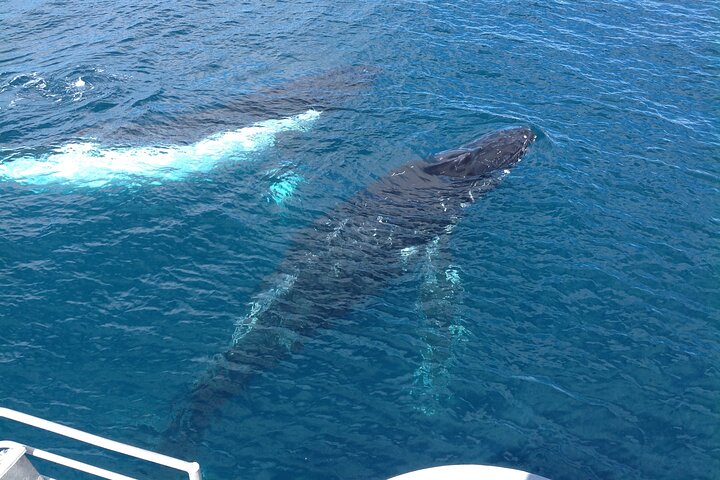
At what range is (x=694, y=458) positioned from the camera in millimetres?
16172

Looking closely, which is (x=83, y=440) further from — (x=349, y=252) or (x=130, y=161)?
(x=130, y=161)

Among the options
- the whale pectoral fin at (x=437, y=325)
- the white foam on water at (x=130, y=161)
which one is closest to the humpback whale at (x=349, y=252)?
the whale pectoral fin at (x=437, y=325)

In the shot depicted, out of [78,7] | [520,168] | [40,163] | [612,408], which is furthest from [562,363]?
[78,7]

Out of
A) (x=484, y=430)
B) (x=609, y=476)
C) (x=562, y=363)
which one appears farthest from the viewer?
(x=562, y=363)

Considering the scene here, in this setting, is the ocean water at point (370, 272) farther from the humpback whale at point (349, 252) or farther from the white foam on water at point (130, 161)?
the humpback whale at point (349, 252)

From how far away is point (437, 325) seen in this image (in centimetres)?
1978

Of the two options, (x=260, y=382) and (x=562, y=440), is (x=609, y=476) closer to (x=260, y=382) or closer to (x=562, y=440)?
(x=562, y=440)

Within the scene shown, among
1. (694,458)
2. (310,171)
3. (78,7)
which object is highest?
(78,7)

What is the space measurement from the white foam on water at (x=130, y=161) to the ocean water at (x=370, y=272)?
0.13 meters

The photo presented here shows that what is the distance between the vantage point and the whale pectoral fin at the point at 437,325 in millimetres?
17797

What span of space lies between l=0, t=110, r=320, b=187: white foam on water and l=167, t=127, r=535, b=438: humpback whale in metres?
6.53

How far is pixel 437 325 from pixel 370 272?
3070mm

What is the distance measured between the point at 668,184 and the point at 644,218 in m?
2.96

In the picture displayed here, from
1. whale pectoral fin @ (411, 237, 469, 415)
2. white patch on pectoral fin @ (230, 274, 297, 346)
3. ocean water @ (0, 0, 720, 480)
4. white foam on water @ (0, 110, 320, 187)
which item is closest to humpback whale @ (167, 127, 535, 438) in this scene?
white patch on pectoral fin @ (230, 274, 297, 346)
